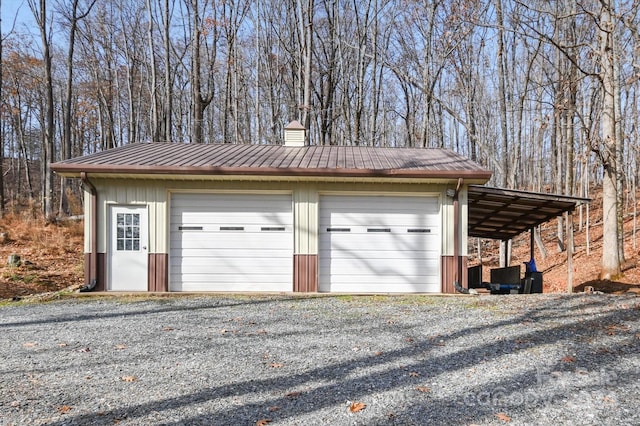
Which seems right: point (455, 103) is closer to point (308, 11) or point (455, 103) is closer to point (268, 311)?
point (308, 11)

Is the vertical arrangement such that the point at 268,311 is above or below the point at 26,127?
below

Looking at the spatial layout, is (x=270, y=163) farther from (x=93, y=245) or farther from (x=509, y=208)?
(x=509, y=208)

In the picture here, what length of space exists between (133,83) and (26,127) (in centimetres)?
1383

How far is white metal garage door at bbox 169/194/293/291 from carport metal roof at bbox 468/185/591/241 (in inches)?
155

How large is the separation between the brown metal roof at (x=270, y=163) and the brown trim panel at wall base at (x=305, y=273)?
164 cm

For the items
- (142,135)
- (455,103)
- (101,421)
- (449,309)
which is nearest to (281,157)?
(449,309)

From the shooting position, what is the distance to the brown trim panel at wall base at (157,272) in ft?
27.0

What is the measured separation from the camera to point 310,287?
8.32 metres

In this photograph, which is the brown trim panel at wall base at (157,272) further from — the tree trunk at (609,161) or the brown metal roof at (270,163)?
the tree trunk at (609,161)

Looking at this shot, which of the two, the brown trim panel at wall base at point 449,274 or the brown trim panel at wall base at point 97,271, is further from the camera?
the brown trim panel at wall base at point 449,274

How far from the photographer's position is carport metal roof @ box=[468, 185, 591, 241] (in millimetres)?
8453

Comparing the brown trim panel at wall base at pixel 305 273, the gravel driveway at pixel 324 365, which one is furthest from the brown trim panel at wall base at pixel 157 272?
the brown trim panel at wall base at pixel 305 273

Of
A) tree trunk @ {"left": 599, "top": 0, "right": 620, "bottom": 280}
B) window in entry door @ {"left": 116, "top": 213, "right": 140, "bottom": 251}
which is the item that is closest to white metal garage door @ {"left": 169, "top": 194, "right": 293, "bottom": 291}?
window in entry door @ {"left": 116, "top": 213, "right": 140, "bottom": 251}

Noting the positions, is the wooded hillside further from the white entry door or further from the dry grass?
the white entry door
